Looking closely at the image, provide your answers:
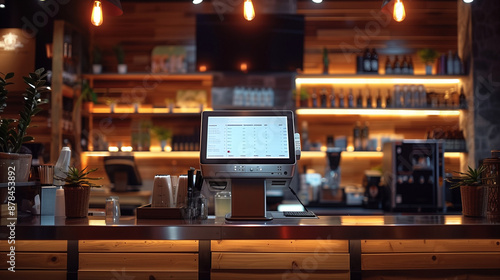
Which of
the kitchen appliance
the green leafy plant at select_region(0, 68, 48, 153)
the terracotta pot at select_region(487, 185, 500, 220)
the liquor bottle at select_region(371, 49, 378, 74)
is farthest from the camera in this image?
the liquor bottle at select_region(371, 49, 378, 74)

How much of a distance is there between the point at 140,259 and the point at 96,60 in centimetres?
409

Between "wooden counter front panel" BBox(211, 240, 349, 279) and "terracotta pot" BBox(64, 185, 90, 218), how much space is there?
0.73 meters

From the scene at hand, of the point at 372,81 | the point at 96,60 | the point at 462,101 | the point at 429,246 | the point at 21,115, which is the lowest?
the point at 429,246

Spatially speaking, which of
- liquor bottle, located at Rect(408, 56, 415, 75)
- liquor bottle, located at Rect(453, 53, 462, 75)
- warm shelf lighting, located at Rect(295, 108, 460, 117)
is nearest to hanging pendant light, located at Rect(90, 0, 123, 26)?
warm shelf lighting, located at Rect(295, 108, 460, 117)

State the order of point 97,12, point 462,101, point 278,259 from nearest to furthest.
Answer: point 278,259 → point 97,12 → point 462,101

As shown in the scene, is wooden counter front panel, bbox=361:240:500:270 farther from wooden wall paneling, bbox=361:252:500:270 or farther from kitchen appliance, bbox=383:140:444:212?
kitchen appliance, bbox=383:140:444:212

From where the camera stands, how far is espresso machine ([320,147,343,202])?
5.41m

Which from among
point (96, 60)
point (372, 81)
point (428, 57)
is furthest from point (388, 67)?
point (96, 60)

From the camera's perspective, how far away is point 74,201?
8.54 ft

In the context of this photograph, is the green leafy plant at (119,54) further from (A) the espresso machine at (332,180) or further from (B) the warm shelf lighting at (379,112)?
(A) the espresso machine at (332,180)

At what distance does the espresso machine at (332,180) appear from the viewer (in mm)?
5406

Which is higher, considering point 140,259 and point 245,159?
point 245,159

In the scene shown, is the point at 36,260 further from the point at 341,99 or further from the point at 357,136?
the point at 357,136

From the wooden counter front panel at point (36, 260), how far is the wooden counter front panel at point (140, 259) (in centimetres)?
10
